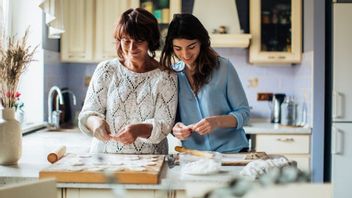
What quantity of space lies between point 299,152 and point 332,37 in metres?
0.88

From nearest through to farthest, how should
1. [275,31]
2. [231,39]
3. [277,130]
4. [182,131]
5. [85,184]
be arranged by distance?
[85,184] < [182,131] < [277,130] < [231,39] < [275,31]

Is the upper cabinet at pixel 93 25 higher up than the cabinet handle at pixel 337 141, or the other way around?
the upper cabinet at pixel 93 25

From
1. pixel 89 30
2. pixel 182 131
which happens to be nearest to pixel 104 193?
pixel 182 131

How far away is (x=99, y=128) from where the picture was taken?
5.10 feet

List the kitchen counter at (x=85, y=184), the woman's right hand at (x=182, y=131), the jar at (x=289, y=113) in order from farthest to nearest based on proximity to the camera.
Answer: the jar at (x=289, y=113)
the woman's right hand at (x=182, y=131)
the kitchen counter at (x=85, y=184)

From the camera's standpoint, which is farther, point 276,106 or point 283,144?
point 276,106

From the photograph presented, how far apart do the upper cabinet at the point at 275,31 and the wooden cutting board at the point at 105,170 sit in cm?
212

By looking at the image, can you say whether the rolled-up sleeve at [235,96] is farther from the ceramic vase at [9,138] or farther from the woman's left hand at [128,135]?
the ceramic vase at [9,138]

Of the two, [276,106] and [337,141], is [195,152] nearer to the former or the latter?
[337,141]

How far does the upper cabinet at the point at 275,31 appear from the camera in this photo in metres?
3.44

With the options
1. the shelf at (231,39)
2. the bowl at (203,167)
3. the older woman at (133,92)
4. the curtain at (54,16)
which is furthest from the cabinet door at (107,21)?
the bowl at (203,167)

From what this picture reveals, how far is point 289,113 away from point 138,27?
84.3 inches

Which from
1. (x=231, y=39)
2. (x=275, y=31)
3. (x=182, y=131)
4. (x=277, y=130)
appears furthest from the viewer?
(x=275, y=31)

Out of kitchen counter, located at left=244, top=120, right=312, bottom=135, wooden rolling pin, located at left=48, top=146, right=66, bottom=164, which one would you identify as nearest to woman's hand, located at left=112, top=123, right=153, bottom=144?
wooden rolling pin, located at left=48, top=146, right=66, bottom=164
